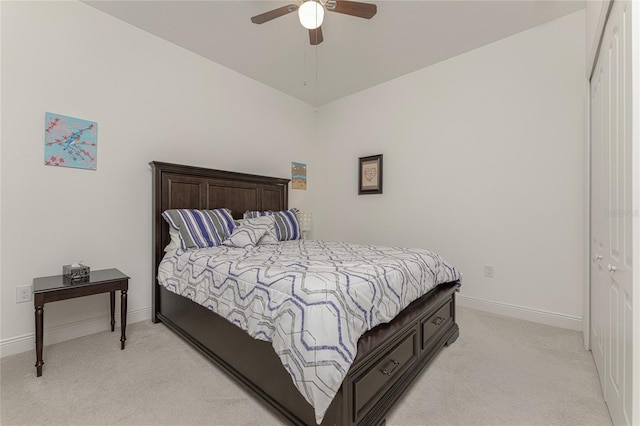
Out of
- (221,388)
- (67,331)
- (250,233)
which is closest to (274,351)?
(221,388)

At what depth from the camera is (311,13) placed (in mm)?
1969

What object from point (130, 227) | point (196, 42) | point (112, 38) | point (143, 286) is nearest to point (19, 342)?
point (143, 286)

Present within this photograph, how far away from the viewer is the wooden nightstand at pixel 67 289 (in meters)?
1.85

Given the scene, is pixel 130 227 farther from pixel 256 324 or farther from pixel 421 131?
pixel 421 131

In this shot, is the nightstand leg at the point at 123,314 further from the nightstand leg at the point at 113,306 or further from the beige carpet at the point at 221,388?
the nightstand leg at the point at 113,306

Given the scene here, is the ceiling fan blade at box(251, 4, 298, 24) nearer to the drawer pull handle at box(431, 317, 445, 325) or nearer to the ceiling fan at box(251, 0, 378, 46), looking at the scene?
the ceiling fan at box(251, 0, 378, 46)

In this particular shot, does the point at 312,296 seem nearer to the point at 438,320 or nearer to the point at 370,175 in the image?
the point at 438,320

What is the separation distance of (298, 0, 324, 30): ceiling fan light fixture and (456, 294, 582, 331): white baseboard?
3080mm

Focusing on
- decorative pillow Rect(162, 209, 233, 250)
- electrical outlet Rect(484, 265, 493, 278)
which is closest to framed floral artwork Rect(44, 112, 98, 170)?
decorative pillow Rect(162, 209, 233, 250)

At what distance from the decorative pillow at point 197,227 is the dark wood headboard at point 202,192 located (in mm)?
200

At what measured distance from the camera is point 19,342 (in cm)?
214

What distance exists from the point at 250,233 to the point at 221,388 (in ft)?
4.37

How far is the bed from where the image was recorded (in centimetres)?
133

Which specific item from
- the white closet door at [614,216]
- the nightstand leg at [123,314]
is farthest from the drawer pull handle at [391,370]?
the nightstand leg at [123,314]
